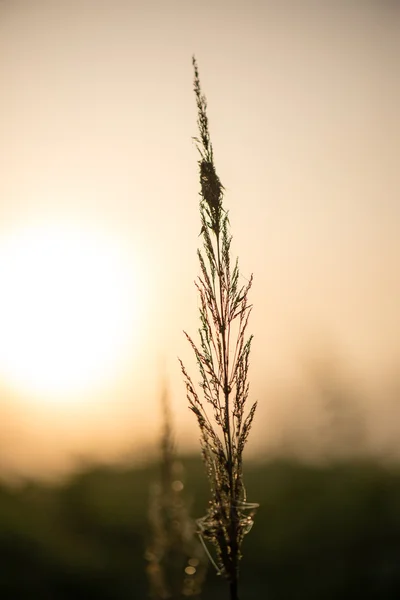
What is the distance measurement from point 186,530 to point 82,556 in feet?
28.3

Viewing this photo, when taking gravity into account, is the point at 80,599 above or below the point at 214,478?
below

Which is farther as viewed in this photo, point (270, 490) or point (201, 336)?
point (270, 490)

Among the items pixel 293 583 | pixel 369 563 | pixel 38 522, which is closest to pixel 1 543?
pixel 38 522

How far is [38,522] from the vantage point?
1049 cm

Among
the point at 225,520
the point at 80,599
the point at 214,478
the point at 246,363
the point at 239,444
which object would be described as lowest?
the point at 80,599

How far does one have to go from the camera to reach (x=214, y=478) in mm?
3359

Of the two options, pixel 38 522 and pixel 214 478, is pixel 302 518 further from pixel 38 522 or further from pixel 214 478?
pixel 214 478

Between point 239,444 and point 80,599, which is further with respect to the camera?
point 80,599

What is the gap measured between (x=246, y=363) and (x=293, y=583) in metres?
8.11

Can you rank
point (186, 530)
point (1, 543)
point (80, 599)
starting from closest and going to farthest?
point (186, 530) → point (80, 599) → point (1, 543)

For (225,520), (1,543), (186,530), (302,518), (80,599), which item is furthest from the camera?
(302,518)

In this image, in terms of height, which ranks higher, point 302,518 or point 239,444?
point 239,444

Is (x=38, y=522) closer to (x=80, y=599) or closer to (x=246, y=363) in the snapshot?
(x=80, y=599)

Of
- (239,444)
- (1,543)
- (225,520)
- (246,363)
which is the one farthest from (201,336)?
(1,543)
